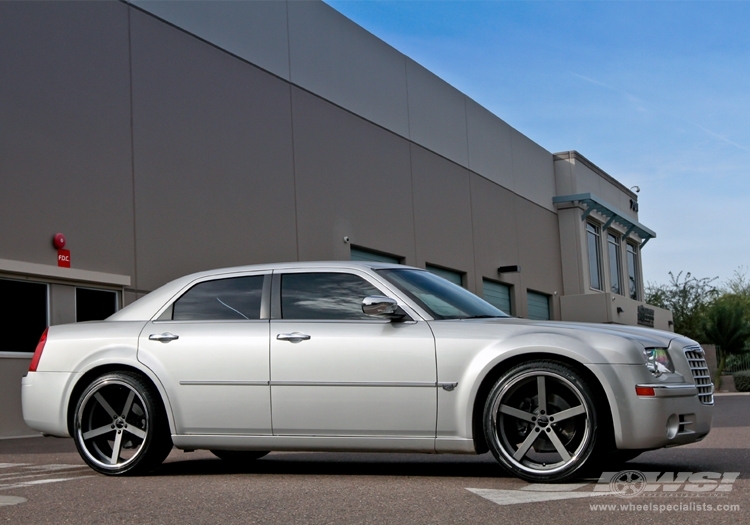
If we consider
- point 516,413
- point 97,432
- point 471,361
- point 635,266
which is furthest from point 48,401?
point 635,266

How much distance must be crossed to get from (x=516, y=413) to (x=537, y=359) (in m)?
0.36

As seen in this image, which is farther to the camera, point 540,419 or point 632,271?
point 632,271

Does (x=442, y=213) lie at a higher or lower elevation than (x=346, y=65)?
lower

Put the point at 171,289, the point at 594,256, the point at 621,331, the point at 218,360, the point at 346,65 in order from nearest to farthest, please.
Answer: the point at 621,331, the point at 218,360, the point at 171,289, the point at 346,65, the point at 594,256

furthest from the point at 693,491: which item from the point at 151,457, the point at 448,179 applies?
the point at 448,179

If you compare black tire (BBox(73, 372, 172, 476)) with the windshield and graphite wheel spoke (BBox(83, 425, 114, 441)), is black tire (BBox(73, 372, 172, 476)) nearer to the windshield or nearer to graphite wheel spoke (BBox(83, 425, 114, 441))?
graphite wheel spoke (BBox(83, 425, 114, 441))

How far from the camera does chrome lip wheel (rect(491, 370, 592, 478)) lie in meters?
5.98

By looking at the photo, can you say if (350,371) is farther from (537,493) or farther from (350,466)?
(537,493)

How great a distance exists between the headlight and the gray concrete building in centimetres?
1128

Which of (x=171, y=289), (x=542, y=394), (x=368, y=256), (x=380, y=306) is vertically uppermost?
(x=368, y=256)

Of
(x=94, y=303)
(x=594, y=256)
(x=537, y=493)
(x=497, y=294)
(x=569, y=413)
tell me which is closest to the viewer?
(x=537, y=493)

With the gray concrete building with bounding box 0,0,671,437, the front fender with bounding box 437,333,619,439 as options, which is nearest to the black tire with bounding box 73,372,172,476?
the front fender with bounding box 437,333,619,439

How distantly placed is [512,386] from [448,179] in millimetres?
25374

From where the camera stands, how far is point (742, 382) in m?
40.9
